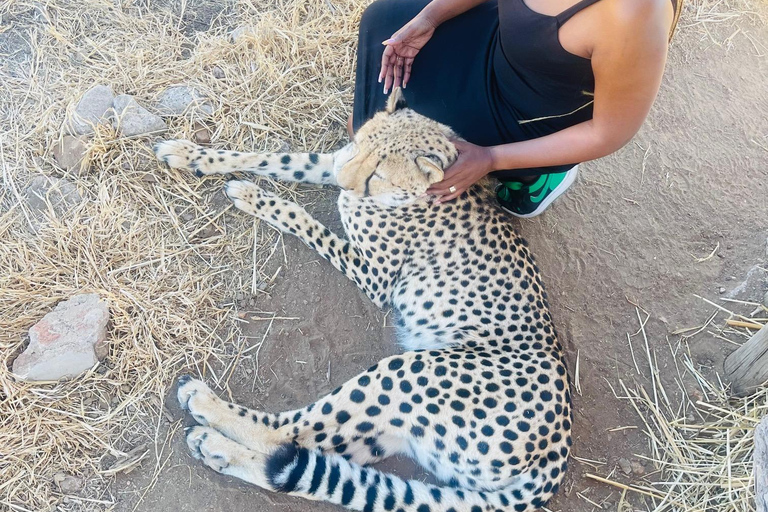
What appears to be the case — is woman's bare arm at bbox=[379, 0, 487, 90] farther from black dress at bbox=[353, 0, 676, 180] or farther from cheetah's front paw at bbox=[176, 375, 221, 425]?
cheetah's front paw at bbox=[176, 375, 221, 425]

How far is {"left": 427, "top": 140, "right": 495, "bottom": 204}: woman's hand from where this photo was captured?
2172 mm

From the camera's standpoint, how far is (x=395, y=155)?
228 cm

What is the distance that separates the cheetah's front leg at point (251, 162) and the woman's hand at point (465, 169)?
0.63m

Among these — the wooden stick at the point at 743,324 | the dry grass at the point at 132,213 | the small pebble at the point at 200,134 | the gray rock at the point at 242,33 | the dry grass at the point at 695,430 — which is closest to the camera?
the dry grass at the point at 132,213

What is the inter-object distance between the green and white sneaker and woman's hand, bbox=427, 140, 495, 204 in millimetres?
491

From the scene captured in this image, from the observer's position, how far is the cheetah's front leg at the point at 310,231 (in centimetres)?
253

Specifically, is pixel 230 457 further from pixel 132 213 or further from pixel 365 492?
pixel 132 213

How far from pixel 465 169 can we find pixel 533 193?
659 mm

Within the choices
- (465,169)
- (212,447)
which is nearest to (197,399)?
(212,447)

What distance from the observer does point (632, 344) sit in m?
2.66

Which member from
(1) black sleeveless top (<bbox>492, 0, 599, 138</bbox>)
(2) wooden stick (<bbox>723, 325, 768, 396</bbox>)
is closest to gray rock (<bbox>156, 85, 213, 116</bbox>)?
(1) black sleeveless top (<bbox>492, 0, 599, 138</bbox>)

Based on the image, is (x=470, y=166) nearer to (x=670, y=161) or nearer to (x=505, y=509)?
(x=505, y=509)

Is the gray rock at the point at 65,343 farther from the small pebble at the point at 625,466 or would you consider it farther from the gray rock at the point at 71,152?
the small pebble at the point at 625,466

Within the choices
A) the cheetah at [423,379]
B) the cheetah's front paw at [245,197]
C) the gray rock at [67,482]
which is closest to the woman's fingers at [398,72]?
the cheetah at [423,379]
